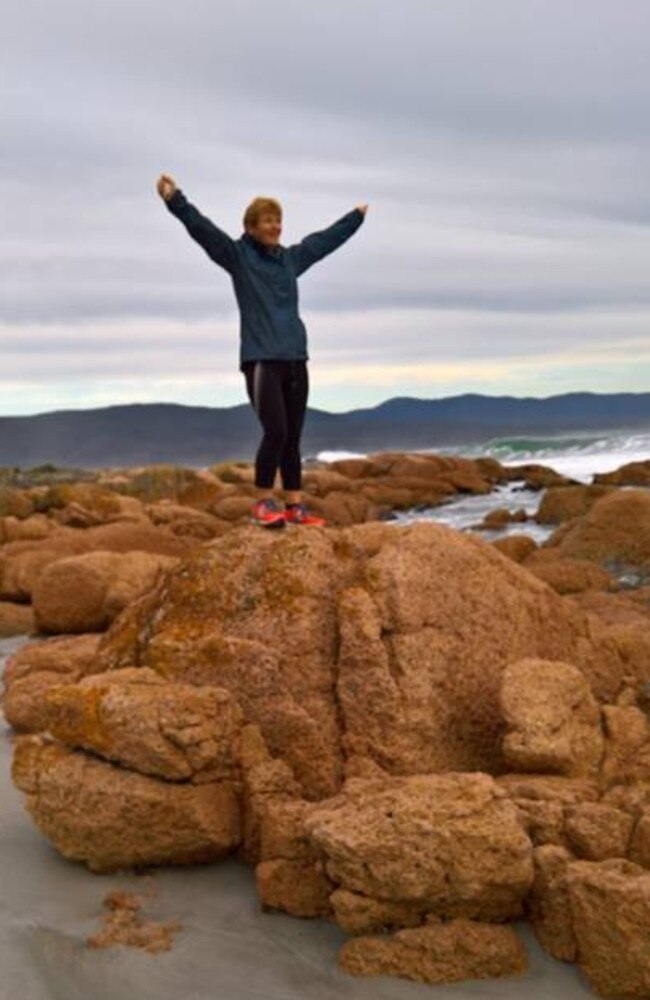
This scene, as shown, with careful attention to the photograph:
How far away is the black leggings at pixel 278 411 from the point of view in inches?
286

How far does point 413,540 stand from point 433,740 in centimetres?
113

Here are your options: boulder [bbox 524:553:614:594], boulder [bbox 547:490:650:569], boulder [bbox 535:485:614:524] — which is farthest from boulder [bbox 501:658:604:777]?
boulder [bbox 535:485:614:524]

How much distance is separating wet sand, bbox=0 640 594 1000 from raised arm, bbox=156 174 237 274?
345 cm

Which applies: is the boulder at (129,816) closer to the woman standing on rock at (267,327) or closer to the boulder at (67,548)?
the woman standing on rock at (267,327)

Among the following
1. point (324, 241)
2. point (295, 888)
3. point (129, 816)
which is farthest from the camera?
point (324, 241)

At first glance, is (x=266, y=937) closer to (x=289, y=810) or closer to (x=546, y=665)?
(x=289, y=810)

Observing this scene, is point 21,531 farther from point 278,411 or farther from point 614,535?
point 278,411

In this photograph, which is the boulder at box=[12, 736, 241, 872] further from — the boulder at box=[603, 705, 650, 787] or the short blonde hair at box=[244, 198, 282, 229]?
the short blonde hair at box=[244, 198, 282, 229]

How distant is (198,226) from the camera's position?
7.03 m

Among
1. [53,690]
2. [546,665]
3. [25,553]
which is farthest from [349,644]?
[25,553]

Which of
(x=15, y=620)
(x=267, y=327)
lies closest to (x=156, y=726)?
(x=267, y=327)

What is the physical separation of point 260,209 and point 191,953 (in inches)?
165

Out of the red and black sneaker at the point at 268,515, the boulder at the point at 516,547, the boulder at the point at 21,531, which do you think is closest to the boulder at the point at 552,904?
the red and black sneaker at the point at 268,515

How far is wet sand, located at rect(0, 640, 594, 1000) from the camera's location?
4.47 m
